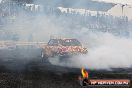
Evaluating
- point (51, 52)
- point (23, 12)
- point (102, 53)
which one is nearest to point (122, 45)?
point (102, 53)

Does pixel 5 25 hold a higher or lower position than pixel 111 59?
higher

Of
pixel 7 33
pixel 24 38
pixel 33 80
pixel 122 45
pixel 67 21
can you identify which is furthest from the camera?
pixel 24 38

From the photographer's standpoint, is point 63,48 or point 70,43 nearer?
point 63,48

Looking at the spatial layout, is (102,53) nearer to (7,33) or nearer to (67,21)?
(67,21)

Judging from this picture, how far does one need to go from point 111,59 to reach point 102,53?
699 millimetres

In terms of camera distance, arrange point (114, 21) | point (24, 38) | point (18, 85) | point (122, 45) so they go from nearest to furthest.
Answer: point (18, 85) < point (122, 45) < point (24, 38) < point (114, 21)

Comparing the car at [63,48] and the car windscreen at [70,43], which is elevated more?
the car windscreen at [70,43]

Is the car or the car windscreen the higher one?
the car windscreen

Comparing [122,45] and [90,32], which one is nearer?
[122,45]

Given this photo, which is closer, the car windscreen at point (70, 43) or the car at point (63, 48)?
the car at point (63, 48)

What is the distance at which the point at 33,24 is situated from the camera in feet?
65.9

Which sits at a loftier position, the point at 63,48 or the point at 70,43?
the point at 70,43

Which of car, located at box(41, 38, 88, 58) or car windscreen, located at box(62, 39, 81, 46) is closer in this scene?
car, located at box(41, 38, 88, 58)

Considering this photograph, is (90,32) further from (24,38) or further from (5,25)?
(24,38)
